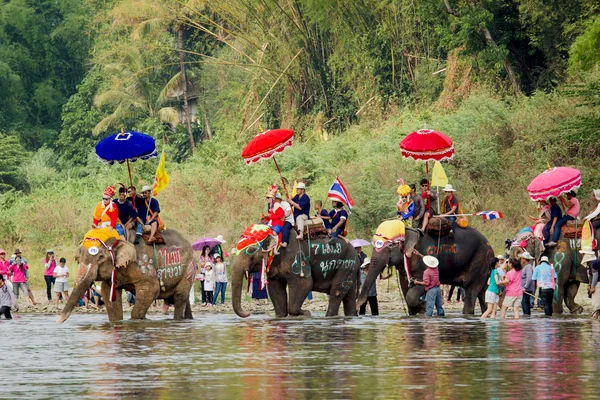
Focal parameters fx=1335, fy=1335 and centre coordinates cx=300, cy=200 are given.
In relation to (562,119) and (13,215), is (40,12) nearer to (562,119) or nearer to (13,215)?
(13,215)

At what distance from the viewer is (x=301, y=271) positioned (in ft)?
77.3

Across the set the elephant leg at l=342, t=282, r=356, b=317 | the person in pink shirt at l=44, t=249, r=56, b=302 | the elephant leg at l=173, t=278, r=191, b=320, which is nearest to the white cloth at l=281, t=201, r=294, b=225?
the elephant leg at l=173, t=278, r=191, b=320

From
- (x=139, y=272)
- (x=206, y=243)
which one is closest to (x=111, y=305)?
(x=139, y=272)

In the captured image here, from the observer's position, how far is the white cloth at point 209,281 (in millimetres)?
30538

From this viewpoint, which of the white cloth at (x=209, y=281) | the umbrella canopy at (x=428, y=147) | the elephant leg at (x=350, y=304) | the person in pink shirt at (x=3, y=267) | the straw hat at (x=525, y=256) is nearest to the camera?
the straw hat at (x=525, y=256)

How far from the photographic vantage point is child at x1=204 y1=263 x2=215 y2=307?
30547 mm

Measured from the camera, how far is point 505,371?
554 inches

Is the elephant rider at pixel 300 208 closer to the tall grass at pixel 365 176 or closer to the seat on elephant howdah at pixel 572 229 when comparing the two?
the seat on elephant howdah at pixel 572 229

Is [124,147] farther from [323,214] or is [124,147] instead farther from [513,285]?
[513,285]

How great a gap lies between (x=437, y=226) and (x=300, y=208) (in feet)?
8.47

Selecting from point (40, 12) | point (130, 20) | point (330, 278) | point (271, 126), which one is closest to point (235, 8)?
point (271, 126)

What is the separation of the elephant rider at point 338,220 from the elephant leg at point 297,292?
125 cm

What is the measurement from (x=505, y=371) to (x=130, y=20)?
4751 centimetres

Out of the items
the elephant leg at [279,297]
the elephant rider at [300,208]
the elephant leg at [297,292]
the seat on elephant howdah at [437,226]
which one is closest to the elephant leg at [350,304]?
the elephant leg at [297,292]
